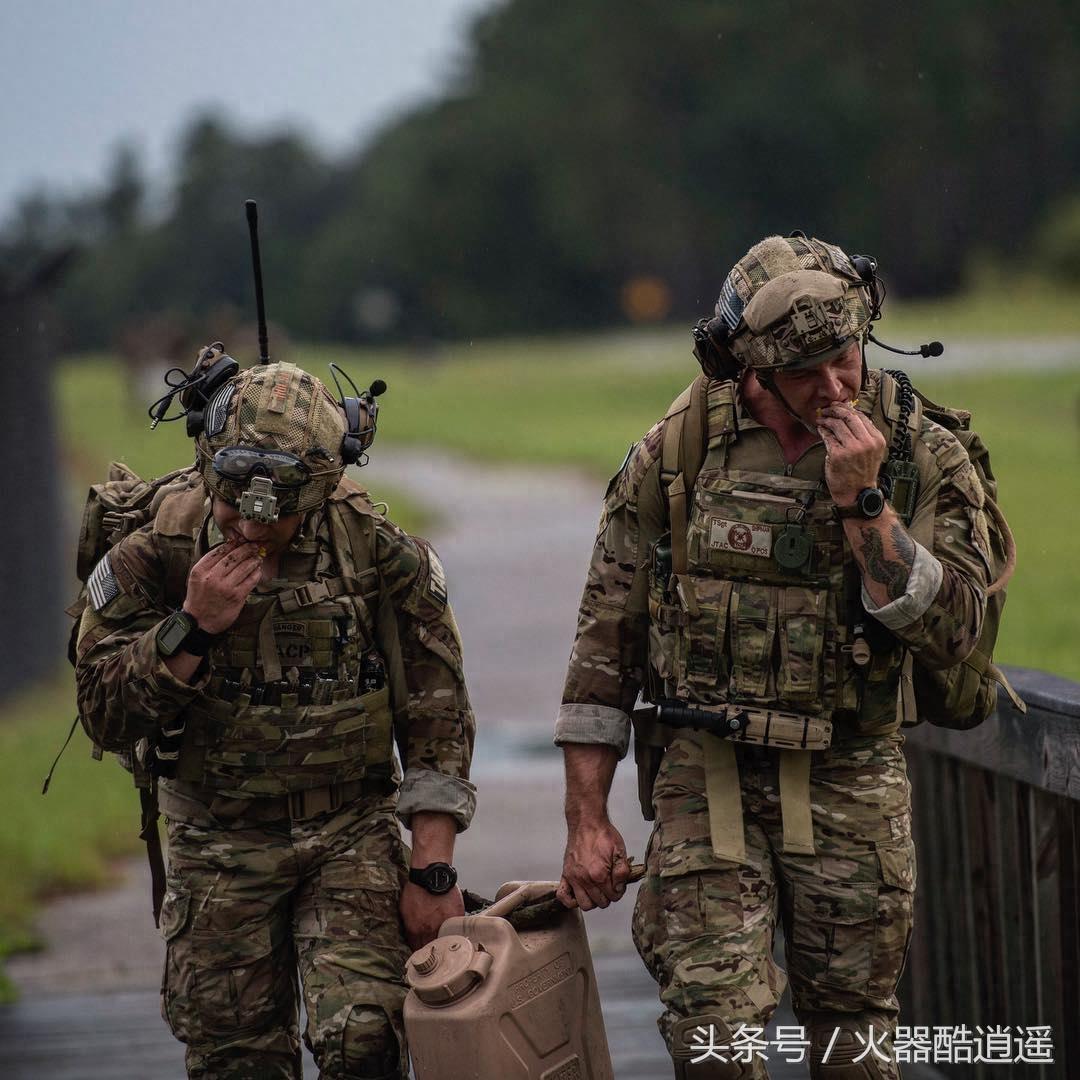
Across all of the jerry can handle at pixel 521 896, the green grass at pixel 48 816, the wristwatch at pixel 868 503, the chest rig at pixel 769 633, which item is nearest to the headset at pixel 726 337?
the chest rig at pixel 769 633

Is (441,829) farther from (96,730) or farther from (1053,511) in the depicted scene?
(1053,511)

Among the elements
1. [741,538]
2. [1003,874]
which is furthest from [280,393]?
[1003,874]

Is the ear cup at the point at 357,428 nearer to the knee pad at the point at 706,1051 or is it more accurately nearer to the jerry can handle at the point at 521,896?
the jerry can handle at the point at 521,896

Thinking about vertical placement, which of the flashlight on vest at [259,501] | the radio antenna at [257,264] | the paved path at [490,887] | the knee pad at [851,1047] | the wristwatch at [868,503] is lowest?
the paved path at [490,887]

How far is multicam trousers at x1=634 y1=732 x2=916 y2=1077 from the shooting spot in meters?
3.91

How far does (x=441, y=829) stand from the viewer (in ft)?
13.8

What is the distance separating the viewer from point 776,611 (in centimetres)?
393

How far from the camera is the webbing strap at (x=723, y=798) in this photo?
12.8ft

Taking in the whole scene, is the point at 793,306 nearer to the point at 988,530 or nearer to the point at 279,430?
the point at 988,530

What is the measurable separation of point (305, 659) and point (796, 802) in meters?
1.10

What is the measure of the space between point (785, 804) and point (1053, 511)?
400 inches

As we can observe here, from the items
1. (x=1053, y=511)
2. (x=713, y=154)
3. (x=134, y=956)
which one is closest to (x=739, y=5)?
(x=713, y=154)

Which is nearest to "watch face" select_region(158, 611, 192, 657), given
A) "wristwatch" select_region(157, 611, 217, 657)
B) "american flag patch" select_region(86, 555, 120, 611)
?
"wristwatch" select_region(157, 611, 217, 657)

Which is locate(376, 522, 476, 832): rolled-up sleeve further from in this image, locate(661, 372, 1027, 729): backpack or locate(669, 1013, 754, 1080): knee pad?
locate(669, 1013, 754, 1080): knee pad
